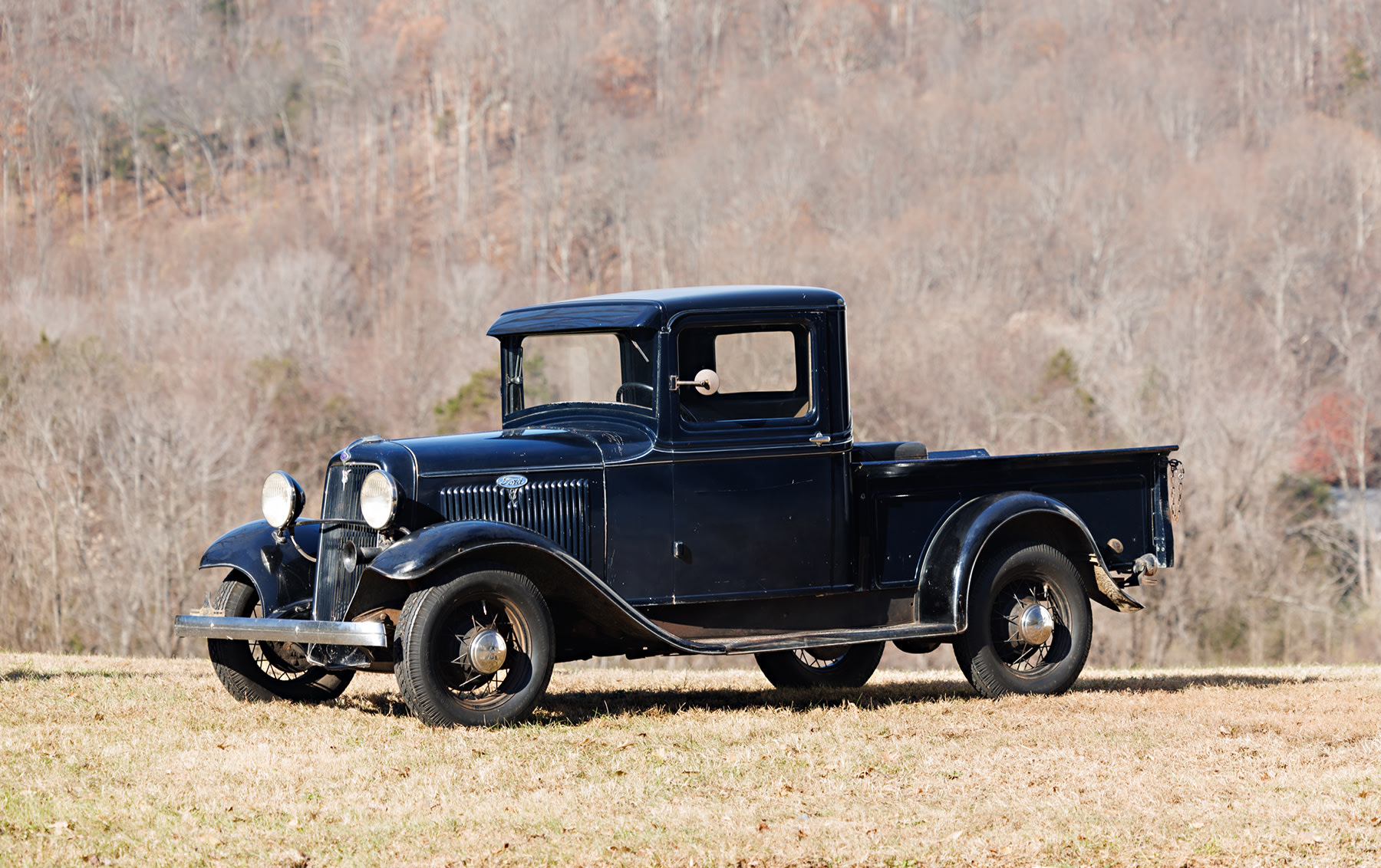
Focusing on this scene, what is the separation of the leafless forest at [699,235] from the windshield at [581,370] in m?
27.9

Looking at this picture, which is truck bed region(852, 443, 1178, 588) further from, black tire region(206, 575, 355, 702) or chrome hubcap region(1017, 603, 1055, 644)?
black tire region(206, 575, 355, 702)

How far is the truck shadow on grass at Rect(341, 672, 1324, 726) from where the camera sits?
870 cm

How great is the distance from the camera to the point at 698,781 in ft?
22.4

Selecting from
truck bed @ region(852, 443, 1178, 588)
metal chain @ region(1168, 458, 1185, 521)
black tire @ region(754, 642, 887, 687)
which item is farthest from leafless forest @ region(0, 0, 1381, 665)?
truck bed @ region(852, 443, 1178, 588)

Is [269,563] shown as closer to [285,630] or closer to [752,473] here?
[285,630]

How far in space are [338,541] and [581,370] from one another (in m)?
1.65

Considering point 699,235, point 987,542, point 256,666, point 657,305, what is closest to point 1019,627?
point 987,542

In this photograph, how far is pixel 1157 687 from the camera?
10.3 metres

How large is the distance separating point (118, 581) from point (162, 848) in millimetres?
33464

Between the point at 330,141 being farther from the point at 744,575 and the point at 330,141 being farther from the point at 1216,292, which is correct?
the point at 744,575

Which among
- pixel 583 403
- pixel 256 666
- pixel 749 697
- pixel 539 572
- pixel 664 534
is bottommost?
pixel 749 697

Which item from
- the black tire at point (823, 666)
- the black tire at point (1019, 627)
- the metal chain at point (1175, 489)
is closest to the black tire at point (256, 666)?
the black tire at point (823, 666)

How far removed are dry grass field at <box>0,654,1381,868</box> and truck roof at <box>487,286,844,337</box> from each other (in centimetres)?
213

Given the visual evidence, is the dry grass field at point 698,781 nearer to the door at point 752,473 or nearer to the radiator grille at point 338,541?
the radiator grille at point 338,541
